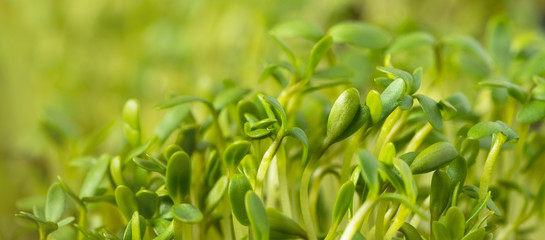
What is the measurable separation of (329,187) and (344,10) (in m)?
1.00

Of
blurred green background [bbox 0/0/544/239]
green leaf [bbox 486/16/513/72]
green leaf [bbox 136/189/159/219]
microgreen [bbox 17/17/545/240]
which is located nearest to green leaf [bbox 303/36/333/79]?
microgreen [bbox 17/17/545/240]

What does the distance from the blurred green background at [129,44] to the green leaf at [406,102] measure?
904 millimetres

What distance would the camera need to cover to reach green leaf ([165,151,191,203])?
0.44 m

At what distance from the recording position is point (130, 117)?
57 cm

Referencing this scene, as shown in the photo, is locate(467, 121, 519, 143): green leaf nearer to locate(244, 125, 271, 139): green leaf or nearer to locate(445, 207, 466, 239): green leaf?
locate(445, 207, 466, 239): green leaf

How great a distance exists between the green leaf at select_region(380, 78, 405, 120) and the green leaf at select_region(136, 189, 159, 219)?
0.22 meters

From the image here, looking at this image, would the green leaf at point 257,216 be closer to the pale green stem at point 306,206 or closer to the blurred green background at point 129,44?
the pale green stem at point 306,206

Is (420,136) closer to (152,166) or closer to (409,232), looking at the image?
(409,232)

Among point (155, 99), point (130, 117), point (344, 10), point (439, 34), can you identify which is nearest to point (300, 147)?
point (130, 117)

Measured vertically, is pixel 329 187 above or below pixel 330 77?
below

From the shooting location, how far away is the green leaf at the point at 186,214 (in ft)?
1.37

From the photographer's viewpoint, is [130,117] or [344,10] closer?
[130,117]

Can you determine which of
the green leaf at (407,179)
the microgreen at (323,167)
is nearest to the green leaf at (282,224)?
the microgreen at (323,167)

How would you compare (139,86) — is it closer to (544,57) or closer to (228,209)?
(228,209)
